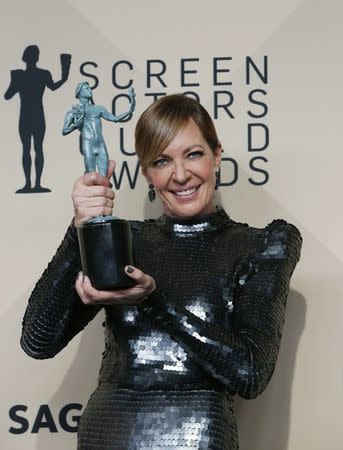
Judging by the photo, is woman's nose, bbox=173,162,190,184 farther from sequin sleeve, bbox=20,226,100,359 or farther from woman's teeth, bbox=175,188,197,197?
sequin sleeve, bbox=20,226,100,359

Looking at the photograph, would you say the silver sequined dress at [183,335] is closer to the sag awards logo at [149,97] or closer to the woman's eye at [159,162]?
the woman's eye at [159,162]

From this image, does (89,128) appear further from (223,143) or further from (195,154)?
(223,143)

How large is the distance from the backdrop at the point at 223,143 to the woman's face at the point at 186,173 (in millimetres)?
452

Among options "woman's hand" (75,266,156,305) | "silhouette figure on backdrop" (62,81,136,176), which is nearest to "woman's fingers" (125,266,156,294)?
"woman's hand" (75,266,156,305)

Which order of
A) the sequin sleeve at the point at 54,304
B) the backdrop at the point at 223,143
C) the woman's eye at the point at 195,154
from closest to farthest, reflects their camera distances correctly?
1. the sequin sleeve at the point at 54,304
2. the woman's eye at the point at 195,154
3. the backdrop at the point at 223,143

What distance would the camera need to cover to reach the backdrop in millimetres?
1940

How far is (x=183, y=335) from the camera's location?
4.23 feet

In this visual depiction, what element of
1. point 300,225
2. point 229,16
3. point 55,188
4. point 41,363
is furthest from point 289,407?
point 229,16

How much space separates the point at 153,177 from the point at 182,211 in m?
0.07

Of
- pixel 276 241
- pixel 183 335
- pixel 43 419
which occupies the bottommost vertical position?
pixel 43 419

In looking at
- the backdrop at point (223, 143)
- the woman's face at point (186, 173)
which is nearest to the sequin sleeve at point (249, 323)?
the woman's face at point (186, 173)

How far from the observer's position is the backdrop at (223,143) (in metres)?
1.94

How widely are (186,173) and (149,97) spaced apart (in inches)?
22.1

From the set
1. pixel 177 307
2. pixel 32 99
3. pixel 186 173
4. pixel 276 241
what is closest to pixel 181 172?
pixel 186 173
